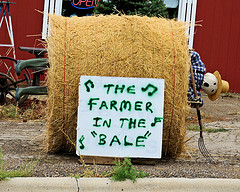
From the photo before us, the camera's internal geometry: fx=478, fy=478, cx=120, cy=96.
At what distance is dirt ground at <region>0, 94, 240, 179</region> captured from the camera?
4.18 m

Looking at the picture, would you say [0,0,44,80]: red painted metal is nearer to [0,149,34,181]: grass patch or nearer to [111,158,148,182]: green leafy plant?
[0,149,34,181]: grass patch

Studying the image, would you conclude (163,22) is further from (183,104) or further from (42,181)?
(42,181)

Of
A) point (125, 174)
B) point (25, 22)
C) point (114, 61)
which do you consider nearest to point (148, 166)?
point (125, 174)

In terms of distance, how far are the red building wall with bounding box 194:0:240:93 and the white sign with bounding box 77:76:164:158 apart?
8.10 meters

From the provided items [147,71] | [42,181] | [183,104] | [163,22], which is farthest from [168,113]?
[42,181]

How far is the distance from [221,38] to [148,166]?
8607mm

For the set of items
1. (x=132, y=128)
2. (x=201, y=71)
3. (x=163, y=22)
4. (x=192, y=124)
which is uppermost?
(x=163, y=22)

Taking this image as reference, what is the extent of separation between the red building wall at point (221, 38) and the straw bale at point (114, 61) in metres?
7.94

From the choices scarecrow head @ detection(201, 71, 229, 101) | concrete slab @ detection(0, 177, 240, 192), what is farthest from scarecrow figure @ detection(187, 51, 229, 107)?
concrete slab @ detection(0, 177, 240, 192)

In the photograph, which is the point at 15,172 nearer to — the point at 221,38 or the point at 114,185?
the point at 114,185

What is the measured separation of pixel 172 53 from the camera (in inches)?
179

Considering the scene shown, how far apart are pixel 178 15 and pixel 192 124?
17.9 ft

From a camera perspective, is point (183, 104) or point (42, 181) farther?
point (183, 104)

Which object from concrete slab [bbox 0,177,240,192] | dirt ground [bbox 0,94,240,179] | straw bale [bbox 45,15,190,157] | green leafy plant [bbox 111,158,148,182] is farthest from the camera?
straw bale [bbox 45,15,190,157]
